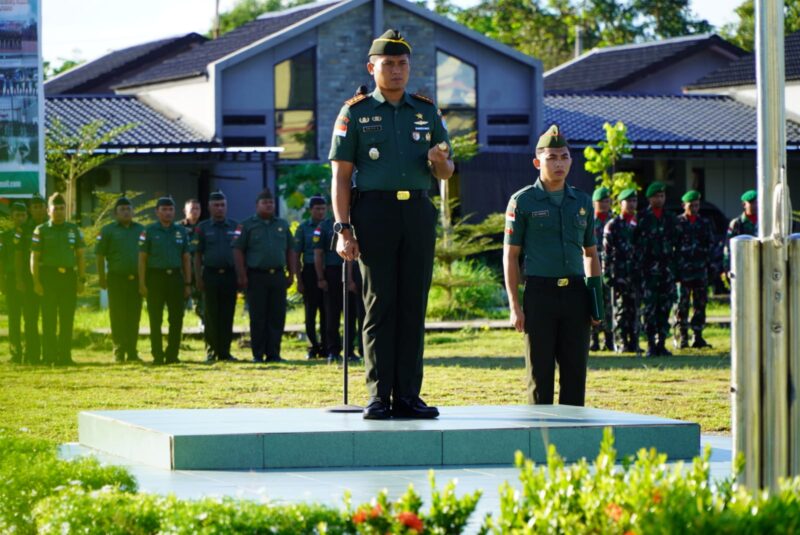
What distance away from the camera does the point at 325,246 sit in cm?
1903

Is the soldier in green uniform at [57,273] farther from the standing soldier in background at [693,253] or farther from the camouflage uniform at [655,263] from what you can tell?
the standing soldier in background at [693,253]

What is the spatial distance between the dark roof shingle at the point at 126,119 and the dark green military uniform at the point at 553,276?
24902 millimetres

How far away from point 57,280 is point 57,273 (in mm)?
107

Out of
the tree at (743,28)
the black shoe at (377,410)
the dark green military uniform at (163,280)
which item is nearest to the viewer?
the black shoe at (377,410)

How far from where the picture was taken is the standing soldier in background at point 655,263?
18.8m

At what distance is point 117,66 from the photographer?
5044cm

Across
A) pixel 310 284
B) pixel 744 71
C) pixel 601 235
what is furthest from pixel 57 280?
pixel 744 71

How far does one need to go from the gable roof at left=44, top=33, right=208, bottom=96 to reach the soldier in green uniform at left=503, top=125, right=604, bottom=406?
41.2 m

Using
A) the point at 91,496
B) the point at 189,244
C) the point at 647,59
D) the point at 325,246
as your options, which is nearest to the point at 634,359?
the point at 325,246

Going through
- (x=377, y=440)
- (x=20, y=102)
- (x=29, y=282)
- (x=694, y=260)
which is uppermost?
(x=20, y=102)

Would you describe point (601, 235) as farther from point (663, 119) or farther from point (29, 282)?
point (663, 119)

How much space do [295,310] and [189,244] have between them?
29.3 feet

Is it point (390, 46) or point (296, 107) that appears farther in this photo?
point (296, 107)

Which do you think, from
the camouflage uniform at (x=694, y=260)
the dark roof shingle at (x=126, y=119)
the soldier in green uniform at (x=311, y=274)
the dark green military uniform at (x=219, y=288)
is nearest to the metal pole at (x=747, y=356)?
the dark green military uniform at (x=219, y=288)
